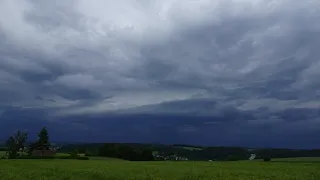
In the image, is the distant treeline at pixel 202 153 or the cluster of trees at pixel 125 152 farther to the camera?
the cluster of trees at pixel 125 152

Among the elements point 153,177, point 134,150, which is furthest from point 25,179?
point 134,150

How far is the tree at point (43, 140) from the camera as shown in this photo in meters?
159

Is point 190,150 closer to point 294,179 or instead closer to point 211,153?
point 211,153

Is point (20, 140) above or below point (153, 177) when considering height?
above

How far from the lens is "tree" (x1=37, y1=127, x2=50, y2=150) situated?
15877 cm

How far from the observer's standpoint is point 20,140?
539ft

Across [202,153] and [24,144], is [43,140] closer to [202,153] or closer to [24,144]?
[24,144]

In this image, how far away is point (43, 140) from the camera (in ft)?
529

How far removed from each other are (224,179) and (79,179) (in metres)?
15.2


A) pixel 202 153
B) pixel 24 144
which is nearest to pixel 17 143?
pixel 24 144

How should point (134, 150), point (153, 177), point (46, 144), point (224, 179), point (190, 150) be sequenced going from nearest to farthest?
point (224, 179) < point (153, 177) < point (134, 150) < point (46, 144) < point (190, 150)

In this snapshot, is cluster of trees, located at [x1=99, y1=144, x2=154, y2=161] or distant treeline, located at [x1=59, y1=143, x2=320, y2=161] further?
cluster of trees, located at [x1=99, y1=144, x2=154, y2=161]

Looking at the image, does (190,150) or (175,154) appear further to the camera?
(190,150)

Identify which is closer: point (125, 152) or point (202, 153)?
point (125, 152)
